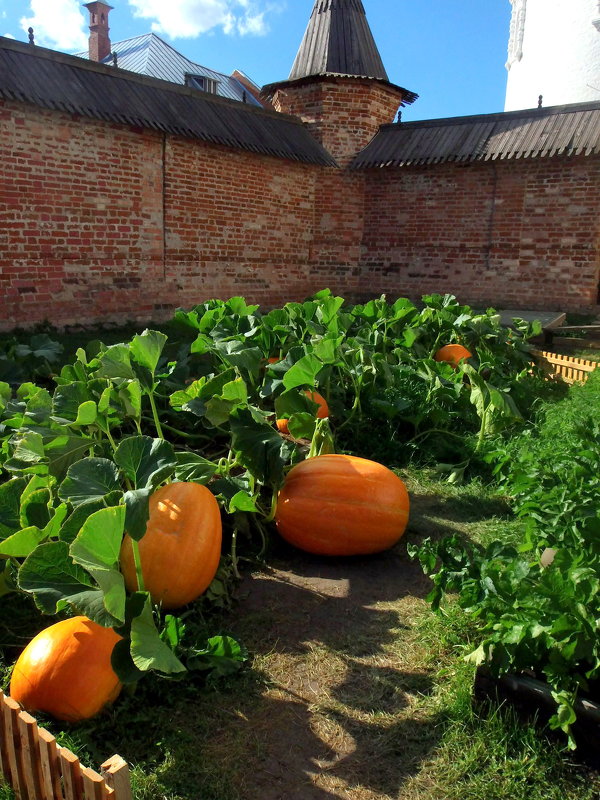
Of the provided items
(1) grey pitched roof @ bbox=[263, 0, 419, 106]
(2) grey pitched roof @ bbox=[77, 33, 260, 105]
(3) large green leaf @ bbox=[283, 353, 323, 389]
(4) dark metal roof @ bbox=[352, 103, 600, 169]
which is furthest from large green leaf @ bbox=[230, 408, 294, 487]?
(2) grey pitched roof @ bbox=[77, 33, 260, 105]

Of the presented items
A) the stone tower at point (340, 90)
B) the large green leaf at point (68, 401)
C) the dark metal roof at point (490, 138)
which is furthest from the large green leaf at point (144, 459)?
the stone tower at point (340, 90)

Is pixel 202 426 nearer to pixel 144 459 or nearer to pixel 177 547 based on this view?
pixel 177 547

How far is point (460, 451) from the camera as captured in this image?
4789 millimetres

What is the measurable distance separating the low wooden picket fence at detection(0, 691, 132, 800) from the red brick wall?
13708 mm

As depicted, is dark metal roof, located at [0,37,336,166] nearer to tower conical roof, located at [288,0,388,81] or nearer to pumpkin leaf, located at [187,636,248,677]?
tower conical roof, located at [288,0,388,81]

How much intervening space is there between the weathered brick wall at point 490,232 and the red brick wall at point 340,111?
0.85 meters

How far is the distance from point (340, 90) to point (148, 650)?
1390 centimetres

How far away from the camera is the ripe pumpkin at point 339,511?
344 centimetres

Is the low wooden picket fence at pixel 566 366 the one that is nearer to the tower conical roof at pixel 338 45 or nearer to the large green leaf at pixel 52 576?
the large green leaf at pixel 52 576

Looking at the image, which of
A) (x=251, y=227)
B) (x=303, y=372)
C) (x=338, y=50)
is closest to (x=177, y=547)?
(x=303, y=372)

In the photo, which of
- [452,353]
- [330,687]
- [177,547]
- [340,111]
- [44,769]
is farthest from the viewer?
[340,111]

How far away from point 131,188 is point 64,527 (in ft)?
30.6

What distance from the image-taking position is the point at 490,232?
43.3 feet

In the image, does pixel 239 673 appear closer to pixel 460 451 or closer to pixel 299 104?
pixel 460 451
